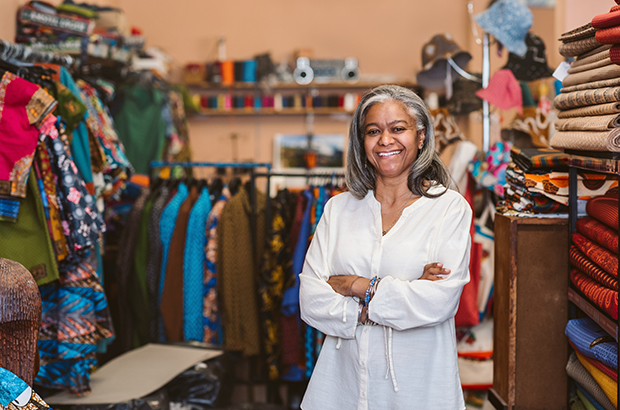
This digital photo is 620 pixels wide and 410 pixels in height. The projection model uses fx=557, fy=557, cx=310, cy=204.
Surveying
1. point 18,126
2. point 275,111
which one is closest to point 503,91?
point 18,126

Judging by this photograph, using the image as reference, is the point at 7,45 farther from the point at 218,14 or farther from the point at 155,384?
the point at 218,14

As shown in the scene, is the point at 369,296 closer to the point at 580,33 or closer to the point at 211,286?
the point at 580,33

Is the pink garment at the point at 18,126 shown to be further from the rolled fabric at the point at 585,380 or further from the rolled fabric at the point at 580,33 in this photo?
the rolled fabric at the point at 585,380

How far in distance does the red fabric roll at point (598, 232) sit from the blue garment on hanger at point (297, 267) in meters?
1.54

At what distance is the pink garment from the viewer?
2.04m

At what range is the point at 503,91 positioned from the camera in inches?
115

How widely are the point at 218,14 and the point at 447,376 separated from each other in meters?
5.68

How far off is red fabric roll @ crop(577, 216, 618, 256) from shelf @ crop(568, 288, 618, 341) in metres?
0.19

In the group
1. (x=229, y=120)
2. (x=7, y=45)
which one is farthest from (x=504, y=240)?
(x=229, y=120)

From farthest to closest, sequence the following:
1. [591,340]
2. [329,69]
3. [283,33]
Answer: [283,33] < [329,69] < [591,340]

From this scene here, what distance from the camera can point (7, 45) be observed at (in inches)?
94.9

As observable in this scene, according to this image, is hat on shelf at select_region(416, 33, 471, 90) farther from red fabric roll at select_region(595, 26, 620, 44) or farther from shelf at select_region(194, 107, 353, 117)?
shelf at select_region(194, 107, 353, 117)

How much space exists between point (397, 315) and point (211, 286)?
1.88 metres

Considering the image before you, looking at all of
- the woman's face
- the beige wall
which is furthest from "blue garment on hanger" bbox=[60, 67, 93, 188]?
the beige wall
